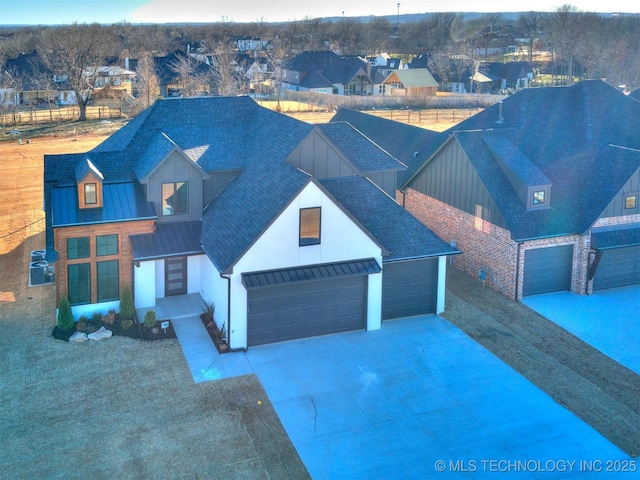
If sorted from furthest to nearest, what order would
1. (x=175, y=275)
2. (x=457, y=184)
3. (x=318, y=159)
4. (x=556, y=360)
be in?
1. (x=457, y=184)
2. (x=175, y=275)
3. (x=318, y=159)
4. (x=556, y=360)

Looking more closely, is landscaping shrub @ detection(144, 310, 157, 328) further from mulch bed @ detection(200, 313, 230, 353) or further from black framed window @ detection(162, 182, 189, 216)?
black framed window @ detection(162, 182, 189, 216)

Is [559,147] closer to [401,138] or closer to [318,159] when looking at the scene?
[401,138]

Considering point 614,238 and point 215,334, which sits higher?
point 614,238

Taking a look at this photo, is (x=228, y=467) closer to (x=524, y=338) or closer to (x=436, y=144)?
(x=524, y=338)

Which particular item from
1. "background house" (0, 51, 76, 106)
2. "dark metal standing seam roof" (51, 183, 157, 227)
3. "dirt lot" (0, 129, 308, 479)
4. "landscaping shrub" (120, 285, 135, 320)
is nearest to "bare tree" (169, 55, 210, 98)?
"background house" (0, 51, 76, 106)

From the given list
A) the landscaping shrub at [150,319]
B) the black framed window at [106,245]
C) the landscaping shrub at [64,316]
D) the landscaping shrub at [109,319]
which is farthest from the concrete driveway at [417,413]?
the black framed window at [106,245]

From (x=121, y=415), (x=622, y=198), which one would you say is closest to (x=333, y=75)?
(x=622, y=198)

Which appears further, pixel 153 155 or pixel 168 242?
pixel 153 155
